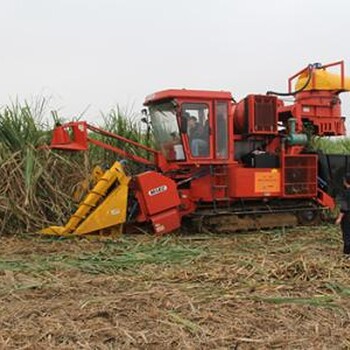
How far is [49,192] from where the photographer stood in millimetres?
9820

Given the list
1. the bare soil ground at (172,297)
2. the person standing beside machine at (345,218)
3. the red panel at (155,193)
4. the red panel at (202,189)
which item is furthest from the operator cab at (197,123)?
the person standing beside machine at (345,218)

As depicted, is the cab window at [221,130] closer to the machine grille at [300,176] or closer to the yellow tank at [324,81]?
the machine grille at [300,176]

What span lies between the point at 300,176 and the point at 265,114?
125 cm

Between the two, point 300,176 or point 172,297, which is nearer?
point 172,297

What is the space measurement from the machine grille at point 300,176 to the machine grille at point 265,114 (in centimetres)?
60

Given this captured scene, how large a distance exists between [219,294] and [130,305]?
0.82m

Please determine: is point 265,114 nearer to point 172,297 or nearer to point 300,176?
point 300,176

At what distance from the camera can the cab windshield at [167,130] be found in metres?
10.2

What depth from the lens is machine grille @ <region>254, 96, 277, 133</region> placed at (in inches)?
424

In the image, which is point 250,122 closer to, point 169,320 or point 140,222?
point 140,222

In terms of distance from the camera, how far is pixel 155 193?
9703 millimetres

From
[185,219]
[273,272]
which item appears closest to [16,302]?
[273,272]

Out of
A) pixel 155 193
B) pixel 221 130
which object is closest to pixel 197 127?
pixel 221 130

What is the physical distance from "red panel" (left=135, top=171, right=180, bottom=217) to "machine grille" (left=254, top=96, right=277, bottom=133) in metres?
1.98
